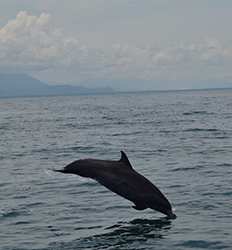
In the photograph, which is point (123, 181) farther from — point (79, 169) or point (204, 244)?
point (204, 244)

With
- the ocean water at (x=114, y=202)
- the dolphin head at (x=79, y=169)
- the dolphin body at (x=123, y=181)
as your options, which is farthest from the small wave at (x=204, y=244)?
the dolphin head at (x=79, y=169)

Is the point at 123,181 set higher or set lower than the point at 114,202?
higher

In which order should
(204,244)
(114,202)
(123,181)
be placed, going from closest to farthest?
(204,244)
(123,181)
(114,202)

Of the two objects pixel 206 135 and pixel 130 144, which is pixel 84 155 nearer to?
pixel 130 144

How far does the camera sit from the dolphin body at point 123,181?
50.4 feet

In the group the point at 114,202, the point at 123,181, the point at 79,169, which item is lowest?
the point at 114,202

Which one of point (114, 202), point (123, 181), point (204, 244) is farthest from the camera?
point (114, 202)

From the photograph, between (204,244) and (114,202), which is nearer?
(204,244)

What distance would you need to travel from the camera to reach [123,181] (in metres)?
15.6

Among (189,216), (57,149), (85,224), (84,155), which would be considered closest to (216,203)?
(189,216)

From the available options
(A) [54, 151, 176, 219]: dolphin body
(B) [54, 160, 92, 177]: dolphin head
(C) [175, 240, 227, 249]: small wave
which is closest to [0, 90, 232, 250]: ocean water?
(C) [175, 240, 227, 249]: small wave

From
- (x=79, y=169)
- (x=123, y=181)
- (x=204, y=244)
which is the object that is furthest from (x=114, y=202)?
(x=204, y=244)

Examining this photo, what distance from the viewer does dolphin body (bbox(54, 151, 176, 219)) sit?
15375 millimetres

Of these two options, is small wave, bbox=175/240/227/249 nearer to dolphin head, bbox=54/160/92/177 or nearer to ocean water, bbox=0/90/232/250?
ocean water, bbox=0/90/232/250
